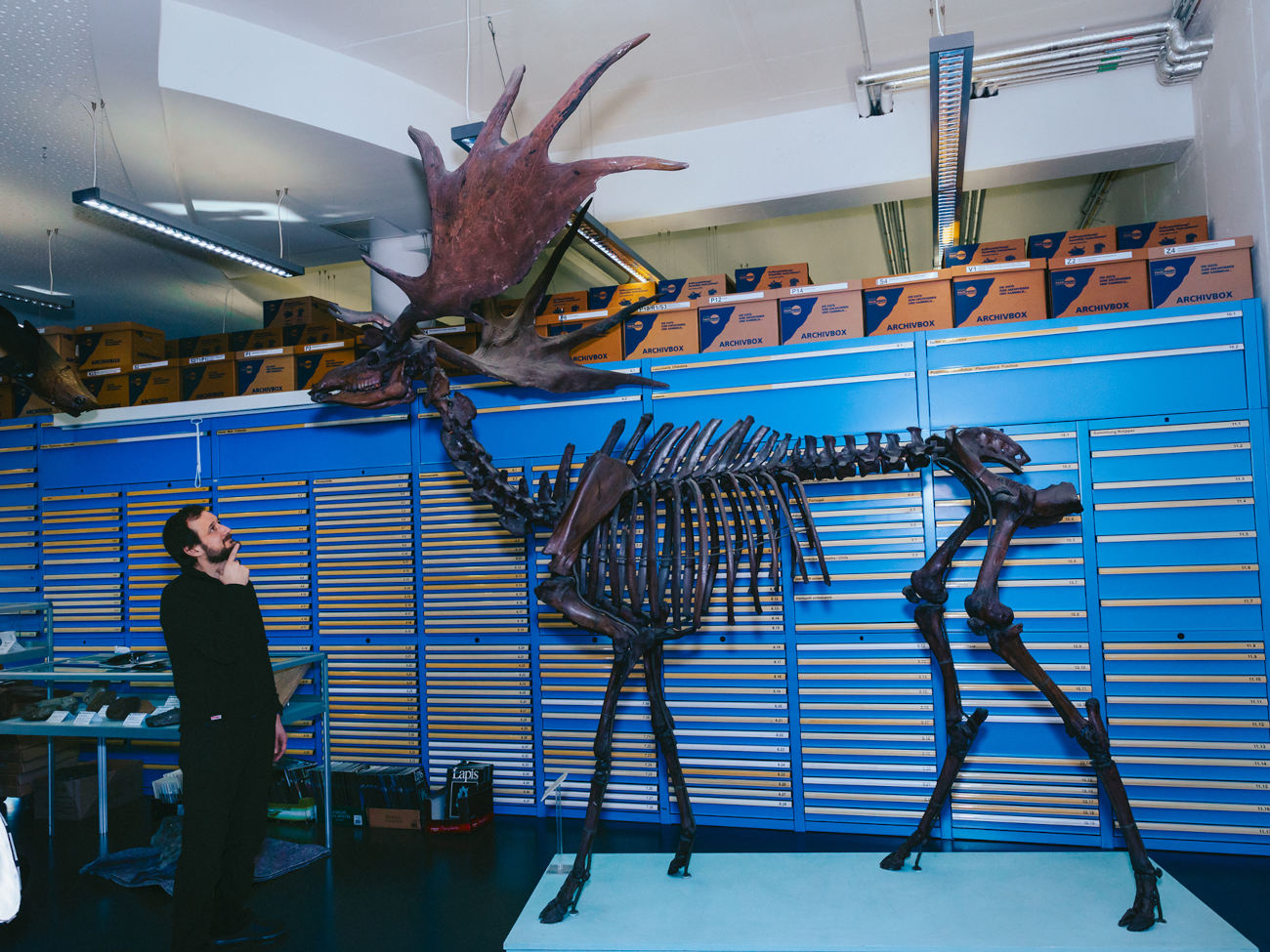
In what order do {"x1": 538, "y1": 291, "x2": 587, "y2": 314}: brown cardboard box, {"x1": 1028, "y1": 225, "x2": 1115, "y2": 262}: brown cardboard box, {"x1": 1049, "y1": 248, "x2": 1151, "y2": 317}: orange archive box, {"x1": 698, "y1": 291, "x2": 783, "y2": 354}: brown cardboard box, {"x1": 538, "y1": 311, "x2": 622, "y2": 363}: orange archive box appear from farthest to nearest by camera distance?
{"x1": 538, "y1": 291, "x2": 587, "y2": 314}: brown cardboard box → {"x1": 538, "y1": 311, "x2": 622, "y2": 363}: orange archive box → {"x1": 698, "y1": 291, "x2": 783, "y2": 354}: brown cardboard box → {"x1": 1028, "y1": 225, "x2": 1115, "y2": 262}: brown cardboard box → {"x1": 1049, "y1": 248, "x2": 1151, "y2": 317}: orange archive box

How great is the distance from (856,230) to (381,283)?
16.4 ft

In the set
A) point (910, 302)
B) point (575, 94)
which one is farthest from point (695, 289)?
point (575, 94)

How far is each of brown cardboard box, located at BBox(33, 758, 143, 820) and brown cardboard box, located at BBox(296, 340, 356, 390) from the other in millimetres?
2715

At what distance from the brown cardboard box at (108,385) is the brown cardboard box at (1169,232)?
21.2 feet

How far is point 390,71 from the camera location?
4805 millimetres

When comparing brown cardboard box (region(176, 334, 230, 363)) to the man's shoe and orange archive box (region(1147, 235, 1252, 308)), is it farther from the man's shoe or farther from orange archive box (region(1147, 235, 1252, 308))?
orange archive box (region(1147, 235, 1252, 308))

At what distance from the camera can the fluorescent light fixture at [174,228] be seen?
4.11m

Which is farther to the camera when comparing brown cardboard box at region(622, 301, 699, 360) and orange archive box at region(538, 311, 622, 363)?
orange archive box at region(538, 311, 622, 363)

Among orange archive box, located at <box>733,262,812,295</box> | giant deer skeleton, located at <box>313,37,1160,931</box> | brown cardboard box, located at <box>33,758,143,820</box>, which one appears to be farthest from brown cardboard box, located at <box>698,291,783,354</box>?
brown cardboard box, located at <box>33,758,143,820</box>

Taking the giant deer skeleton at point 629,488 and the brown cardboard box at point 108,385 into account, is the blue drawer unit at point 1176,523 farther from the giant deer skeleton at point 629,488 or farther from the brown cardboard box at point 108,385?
the brown cardboard box at point 108,385

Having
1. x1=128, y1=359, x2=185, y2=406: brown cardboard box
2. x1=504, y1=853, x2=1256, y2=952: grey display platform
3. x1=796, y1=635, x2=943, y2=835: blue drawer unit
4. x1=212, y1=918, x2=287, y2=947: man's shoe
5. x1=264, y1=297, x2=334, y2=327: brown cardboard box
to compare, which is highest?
x1=264, y1=297, x2=334, y2=327: brown cardboard box

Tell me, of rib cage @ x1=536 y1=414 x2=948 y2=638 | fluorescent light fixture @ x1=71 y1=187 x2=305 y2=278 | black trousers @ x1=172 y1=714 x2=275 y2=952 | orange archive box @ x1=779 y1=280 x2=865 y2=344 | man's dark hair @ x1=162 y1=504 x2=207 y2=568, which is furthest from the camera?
orange archive box @ x1=779 y1=280 x2=865 y2=344

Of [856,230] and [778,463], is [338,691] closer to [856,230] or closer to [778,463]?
[778,463]

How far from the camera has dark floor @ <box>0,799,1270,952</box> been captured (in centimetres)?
346
